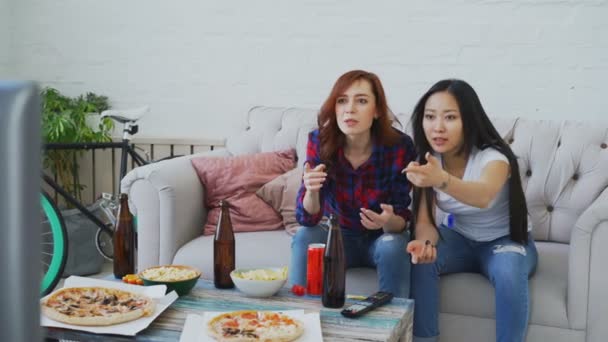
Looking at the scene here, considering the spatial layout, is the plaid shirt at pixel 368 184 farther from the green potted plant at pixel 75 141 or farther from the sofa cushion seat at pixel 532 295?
the green potted plant at pixel 75 141

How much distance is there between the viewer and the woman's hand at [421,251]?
1.84 metres

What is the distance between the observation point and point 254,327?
1.36 m

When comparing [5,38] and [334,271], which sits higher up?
[5,38]

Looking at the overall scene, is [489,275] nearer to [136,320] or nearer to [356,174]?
[356,174]

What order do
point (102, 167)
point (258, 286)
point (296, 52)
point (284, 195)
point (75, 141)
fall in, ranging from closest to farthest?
point (258, 286) → point (284, 195) → point (296, 52) → point (75, 141) → point (102, 167)

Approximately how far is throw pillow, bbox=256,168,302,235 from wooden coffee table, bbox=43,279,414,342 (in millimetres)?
688

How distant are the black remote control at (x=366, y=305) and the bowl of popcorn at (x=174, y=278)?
386 mm

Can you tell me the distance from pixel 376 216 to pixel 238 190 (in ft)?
2.25

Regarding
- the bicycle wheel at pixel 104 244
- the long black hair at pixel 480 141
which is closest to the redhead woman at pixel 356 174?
the long black hair at pixel 480 141

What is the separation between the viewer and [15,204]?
1.25 ft

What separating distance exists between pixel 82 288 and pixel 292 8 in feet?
6.19

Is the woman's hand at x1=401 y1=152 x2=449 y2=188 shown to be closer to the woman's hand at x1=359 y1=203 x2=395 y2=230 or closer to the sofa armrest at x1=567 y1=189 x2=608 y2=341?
the woman's hand at x1=359 y1=203 x2=395 y2=230

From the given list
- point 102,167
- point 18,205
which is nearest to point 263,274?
point 18,205

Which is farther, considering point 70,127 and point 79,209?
point 70,127
